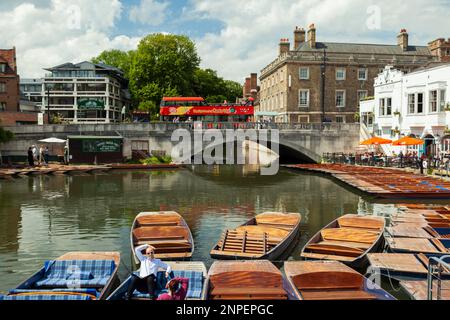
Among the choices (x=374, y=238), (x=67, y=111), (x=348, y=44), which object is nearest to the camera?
(x=374, y=238)

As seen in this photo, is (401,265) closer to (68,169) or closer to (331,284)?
(331,284)

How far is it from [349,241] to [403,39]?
58.3 m

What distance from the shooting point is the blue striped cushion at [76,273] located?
12.6 metres

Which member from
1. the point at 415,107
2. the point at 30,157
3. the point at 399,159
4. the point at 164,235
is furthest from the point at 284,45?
the point at 164,235

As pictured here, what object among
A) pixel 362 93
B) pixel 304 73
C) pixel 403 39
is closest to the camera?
pixel 304 73

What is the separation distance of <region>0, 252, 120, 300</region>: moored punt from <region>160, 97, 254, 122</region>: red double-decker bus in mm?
44276

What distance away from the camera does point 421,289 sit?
11945 millimetres

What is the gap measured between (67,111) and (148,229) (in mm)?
75817

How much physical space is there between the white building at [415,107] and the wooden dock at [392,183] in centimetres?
482

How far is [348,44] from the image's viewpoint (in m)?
68.9

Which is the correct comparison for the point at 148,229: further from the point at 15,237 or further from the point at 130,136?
the point at 130,136
